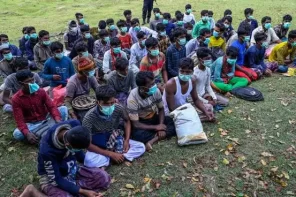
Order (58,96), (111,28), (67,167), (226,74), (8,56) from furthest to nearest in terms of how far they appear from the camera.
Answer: (111,28)
(226,74)
(8,56)
(58,96)
(67,167)

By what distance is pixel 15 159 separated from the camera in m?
5.88

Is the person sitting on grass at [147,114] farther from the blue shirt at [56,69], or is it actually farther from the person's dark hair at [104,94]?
the blue shirt at [56,69]

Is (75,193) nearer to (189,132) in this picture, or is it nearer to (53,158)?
(53,158)

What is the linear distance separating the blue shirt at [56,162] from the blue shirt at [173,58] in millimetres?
4126

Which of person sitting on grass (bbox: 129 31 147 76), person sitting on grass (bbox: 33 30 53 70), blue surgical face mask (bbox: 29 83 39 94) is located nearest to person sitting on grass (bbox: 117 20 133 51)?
person sitting on grass (bbox: 129 31 147 76)

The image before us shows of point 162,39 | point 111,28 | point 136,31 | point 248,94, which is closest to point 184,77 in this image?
point 248,94

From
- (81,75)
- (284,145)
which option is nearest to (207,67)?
(284,145)

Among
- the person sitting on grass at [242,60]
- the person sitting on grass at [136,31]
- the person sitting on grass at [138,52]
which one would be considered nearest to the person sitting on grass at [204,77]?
the person sitting on grass at [242,60]

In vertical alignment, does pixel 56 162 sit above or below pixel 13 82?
below

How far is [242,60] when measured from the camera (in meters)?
8.79

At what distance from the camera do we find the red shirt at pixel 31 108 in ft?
19.2

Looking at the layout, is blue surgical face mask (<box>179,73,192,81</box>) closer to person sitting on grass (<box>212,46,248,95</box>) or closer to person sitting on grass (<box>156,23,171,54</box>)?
person sitting on grass (<box>212,46,248,95</box>)

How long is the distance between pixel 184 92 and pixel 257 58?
3.54m

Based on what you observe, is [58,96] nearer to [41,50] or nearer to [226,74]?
[41,50]
